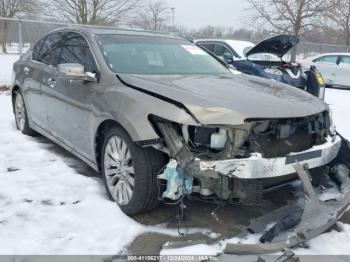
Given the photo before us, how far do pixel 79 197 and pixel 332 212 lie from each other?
7.14 feet

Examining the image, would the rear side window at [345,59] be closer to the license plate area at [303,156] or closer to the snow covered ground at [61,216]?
the snow covered ground at [61,216]

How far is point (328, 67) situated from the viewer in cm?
1506

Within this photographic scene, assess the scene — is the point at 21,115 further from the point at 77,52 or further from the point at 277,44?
the point at 277,44

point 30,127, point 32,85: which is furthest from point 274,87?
point 30,127

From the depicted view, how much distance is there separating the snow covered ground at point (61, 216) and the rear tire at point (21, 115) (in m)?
0.96

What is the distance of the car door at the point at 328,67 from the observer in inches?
585

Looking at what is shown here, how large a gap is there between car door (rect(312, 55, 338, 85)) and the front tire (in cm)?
1259

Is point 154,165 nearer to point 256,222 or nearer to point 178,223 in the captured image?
point 178,223

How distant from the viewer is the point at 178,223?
11.4ft

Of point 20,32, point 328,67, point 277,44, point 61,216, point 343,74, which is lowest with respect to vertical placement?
point 61,216

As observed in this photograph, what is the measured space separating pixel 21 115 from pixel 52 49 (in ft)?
4.38

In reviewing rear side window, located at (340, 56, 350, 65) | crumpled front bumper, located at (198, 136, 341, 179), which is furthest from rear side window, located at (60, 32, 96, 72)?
rear side window, located at (340, 56, 350, 65)

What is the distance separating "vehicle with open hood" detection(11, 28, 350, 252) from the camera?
3.05 meters

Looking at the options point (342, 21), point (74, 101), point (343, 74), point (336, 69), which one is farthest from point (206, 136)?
point (342, 21)
